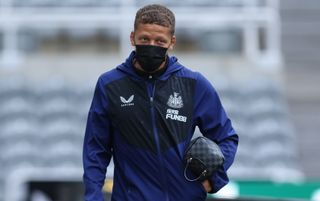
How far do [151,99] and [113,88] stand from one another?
0.53ft

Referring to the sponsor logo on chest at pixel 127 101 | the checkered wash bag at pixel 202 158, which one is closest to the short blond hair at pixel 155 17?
the sponsor logo on chest at pixel 127 101

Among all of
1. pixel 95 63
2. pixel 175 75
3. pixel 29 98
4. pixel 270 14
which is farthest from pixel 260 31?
pixel 175 75

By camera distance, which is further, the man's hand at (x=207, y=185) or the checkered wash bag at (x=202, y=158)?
the man's hand at (x=207, y=185)

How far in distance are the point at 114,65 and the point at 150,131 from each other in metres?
7.74

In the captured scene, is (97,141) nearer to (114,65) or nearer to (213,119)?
(213,119)

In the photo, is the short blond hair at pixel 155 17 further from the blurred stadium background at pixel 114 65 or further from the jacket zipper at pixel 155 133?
the blurred stadium background at pixel 114 65

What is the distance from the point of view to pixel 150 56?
4.08m

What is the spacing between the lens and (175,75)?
4.26 metres

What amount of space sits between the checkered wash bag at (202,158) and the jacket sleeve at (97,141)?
0.34 m

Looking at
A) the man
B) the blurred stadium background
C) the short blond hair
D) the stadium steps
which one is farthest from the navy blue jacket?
the stadium steps

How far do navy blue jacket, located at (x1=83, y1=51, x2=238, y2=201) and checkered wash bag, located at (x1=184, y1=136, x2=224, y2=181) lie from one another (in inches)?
2.0

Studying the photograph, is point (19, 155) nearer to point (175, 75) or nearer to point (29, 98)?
point (29, 98)

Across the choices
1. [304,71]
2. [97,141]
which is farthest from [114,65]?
[97,141]

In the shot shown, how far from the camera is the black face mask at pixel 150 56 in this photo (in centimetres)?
409
